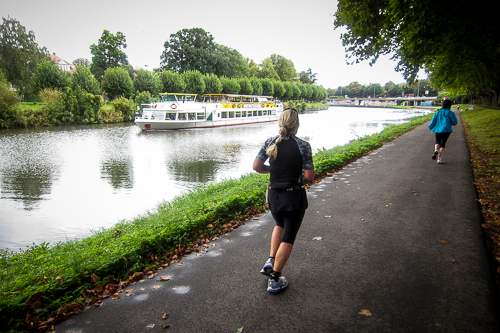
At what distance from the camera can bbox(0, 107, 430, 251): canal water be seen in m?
9.27

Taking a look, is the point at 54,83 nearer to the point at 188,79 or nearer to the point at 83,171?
the point at 188,79

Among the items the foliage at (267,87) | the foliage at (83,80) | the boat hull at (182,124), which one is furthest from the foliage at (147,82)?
the foliage at (267,87)

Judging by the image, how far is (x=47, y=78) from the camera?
5144 cm

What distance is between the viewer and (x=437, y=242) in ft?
16.1

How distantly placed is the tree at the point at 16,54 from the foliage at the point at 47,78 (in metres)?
16.6

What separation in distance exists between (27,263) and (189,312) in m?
3.28

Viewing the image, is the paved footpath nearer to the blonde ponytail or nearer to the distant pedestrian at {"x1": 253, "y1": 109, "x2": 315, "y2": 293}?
the distant pedestrian at {"x1": 253, "y1": 109, "x2": 315, "y2": 293}

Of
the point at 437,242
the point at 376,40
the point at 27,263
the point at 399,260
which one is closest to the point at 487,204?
the point at 437,242

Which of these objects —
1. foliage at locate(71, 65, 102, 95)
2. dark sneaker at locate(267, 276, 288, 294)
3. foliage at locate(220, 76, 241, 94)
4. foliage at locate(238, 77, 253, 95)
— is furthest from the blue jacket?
foliage at locate(238, 77, 253, 95)

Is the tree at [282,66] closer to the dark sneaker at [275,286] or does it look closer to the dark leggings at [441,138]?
the dark leggings at [441,138]

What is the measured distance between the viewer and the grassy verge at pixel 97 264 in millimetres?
3473

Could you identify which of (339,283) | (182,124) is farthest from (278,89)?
(339,283)

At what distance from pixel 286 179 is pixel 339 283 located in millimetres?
1544

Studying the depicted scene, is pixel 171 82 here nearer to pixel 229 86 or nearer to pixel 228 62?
pixel 229 86
